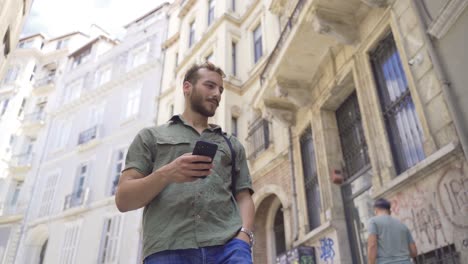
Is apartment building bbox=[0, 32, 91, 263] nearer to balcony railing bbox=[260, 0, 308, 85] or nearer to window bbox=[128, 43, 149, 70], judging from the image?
window bbox=[128, 43, 149, 70]

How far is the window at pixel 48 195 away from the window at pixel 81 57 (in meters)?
9.34

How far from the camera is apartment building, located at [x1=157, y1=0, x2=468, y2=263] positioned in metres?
5.19

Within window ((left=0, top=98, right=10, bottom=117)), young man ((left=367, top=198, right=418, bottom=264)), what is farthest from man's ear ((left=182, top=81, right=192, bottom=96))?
window ((left=0, top=98, right=10, bottom=117))

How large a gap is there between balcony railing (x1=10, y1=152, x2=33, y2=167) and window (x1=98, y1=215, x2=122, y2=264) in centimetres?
1166

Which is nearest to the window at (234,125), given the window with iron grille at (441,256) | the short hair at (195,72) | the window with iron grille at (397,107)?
the window with iron grille at (397,107)

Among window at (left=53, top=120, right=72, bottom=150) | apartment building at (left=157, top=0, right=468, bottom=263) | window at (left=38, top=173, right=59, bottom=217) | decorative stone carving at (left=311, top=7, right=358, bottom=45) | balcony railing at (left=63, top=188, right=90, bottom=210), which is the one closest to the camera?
apartment building at (left=157, top=0, right=468, bottom=263)

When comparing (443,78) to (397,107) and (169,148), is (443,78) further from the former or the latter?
(169,148)

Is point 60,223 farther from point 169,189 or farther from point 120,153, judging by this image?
point 169,189

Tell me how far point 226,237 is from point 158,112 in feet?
60.3

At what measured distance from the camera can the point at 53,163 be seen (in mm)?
24453

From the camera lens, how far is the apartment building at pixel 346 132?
5188mm

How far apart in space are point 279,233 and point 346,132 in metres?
4.51

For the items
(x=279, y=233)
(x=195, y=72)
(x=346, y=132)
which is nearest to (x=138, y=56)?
(x=279, y=233)

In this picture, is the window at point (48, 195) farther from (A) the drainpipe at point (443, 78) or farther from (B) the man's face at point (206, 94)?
(B) the man's face at point (206, 94)
